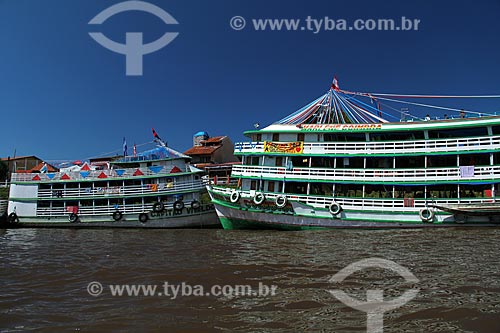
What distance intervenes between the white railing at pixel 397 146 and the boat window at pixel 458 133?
1.37 ft

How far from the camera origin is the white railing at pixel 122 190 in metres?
22.2

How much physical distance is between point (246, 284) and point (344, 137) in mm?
13092

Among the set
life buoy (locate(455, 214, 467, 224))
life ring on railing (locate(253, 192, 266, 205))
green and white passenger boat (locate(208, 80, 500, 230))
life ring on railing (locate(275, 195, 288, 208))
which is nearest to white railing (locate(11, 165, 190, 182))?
green and white passenger boat (locate(208, 80, 500, 230))

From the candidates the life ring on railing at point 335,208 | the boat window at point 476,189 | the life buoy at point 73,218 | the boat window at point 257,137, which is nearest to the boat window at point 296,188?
the life ring on railing at point 335,208

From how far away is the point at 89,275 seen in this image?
7969mm

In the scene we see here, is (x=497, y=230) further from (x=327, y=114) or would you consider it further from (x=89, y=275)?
(x=89, y=275)

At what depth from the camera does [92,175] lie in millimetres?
23531

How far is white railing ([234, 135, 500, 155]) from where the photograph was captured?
1587 centimetres

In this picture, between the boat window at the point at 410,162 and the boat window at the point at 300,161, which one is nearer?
the boat window at the point at 410,162

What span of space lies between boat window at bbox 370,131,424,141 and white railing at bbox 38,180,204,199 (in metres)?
11.6

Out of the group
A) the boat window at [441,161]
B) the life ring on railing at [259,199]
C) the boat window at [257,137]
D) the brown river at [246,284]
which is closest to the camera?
the brown river at [246,284]

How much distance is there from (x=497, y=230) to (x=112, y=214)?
862 inches

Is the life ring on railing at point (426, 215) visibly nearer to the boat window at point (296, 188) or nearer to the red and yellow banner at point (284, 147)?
the boat window at point (296, 188)

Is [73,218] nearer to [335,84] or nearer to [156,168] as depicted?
[156,168]
